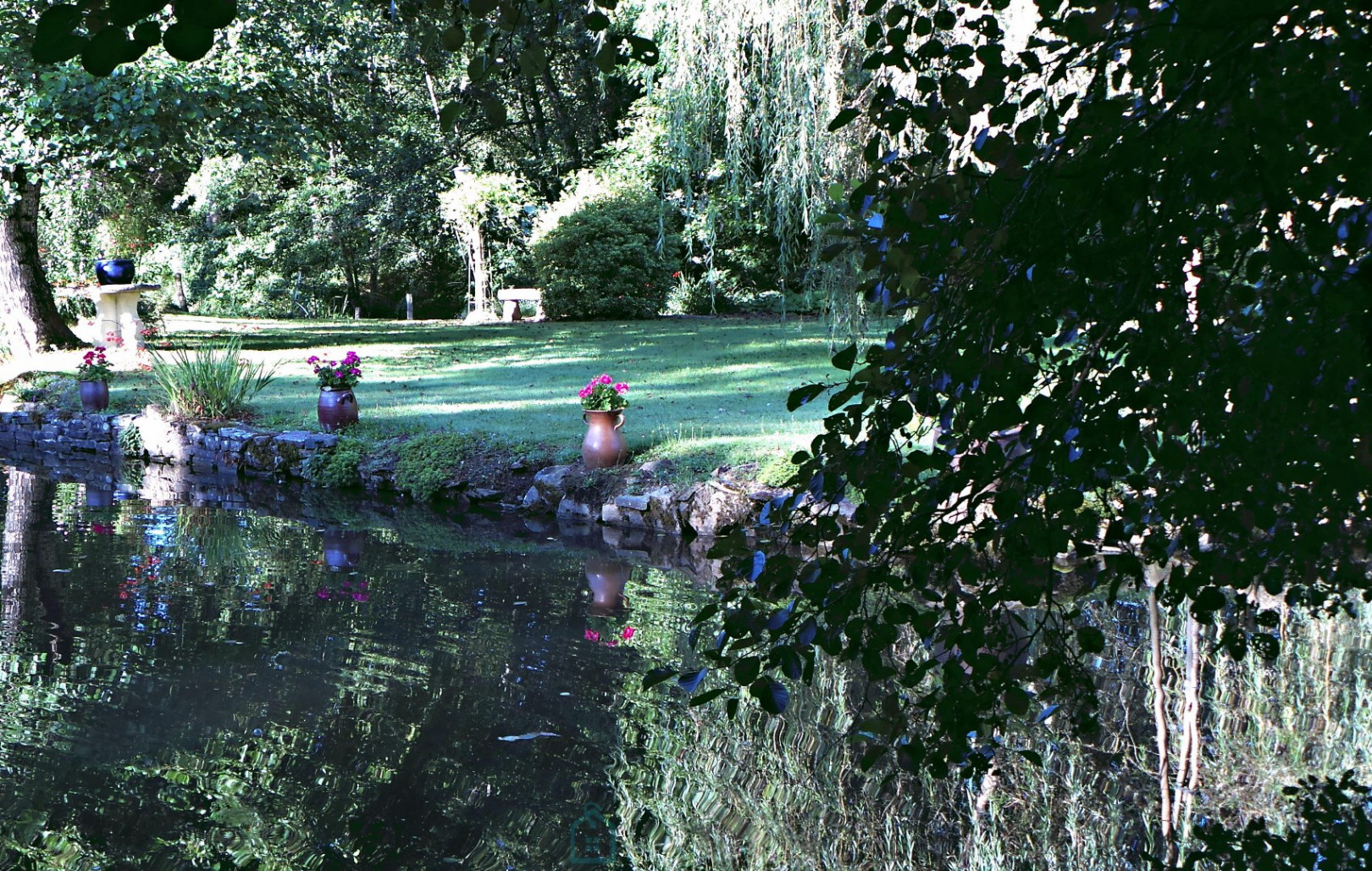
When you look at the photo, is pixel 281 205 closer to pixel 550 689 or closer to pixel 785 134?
pixel 785 134

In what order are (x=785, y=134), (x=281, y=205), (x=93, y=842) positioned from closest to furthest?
(x=93, y=842), (x=785, y=134), (x=281, y=205)

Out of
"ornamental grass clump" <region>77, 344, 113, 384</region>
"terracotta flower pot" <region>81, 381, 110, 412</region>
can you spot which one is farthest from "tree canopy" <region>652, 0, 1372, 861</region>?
"terracotta flower pot" <region>81, 381, 110, 412</region>

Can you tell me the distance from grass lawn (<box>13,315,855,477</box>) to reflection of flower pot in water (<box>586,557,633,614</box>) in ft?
3.83

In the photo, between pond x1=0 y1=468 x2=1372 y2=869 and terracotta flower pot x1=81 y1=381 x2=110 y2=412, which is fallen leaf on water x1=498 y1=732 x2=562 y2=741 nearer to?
pond x1=0 y1=468 x2=1372 y2=869

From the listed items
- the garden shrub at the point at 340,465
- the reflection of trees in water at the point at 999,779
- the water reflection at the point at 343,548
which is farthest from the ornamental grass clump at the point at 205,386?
the reflection of trees in water at the point at 999,779

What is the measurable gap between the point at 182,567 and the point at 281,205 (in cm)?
1638

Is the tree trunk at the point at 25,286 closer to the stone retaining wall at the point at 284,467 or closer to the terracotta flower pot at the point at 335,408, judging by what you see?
the stone retaining wall at the point at 284,467

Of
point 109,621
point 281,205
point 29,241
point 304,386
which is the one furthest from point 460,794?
point 281,205

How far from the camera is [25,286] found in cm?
1480

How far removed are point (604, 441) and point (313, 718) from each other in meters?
4.05

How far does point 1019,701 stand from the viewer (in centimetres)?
166

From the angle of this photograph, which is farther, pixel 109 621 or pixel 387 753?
pixel 109 621

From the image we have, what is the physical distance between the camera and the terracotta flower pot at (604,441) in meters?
8.52

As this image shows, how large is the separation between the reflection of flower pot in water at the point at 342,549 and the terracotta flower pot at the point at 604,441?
1691 millimetres
